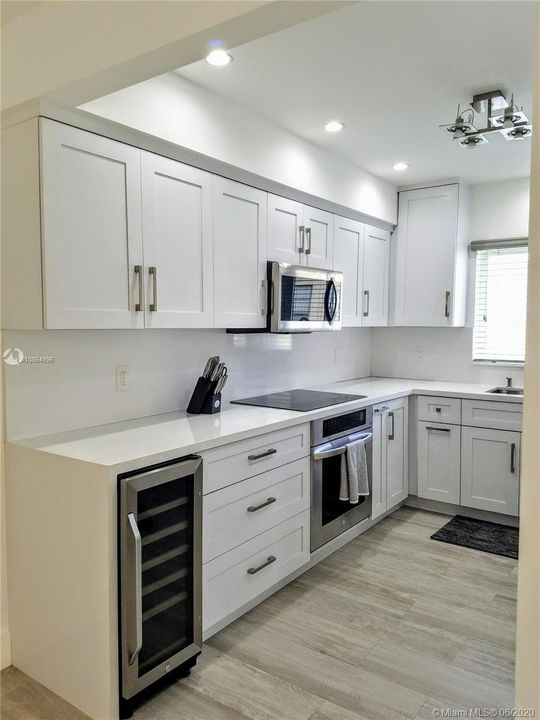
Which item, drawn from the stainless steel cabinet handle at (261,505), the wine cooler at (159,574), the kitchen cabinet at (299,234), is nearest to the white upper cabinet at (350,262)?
the kitchen cabinet at (299,234)

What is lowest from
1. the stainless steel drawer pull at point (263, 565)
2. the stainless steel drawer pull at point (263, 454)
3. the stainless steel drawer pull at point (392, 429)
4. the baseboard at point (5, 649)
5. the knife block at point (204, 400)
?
the baseboard at point (5, 649)

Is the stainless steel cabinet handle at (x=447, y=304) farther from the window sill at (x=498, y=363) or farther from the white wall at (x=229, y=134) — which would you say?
the white wall at (x=229, y=134)

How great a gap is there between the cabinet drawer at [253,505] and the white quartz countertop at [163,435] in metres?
0.24

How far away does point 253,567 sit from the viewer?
256 cm

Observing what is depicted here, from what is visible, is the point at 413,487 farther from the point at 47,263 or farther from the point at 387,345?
the point at 47,263

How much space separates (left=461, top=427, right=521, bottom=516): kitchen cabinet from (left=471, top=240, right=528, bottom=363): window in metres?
0.79

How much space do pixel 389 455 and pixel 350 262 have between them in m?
1.42

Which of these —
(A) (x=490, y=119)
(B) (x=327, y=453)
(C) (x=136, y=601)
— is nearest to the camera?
(C) (x=136, y=601)

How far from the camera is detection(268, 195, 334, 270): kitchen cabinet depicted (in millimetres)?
3197

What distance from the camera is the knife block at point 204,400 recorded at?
113 inches

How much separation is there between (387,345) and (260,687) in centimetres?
330

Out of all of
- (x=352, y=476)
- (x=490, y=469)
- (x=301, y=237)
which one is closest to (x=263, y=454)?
(x=352, y=476)

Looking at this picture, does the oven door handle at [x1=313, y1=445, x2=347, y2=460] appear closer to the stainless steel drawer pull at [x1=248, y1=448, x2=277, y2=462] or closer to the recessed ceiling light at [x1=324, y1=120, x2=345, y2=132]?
the stainless steel drawer pull at [x1=248, y1=448, x2=277, y2=462]

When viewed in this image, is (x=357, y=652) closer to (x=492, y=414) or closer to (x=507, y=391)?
(x=492, y=414)
